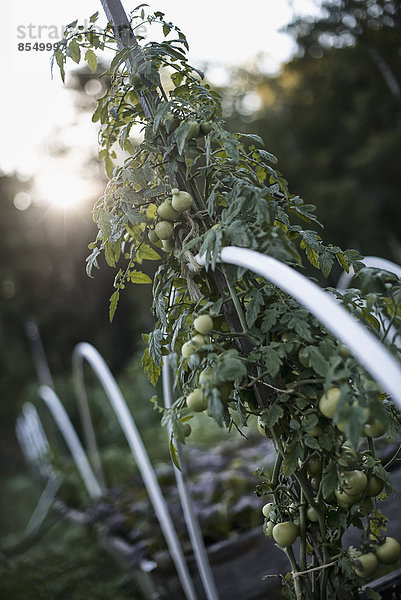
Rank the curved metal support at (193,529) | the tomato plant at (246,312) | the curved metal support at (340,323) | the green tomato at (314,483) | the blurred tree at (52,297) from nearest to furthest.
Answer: the curved metal support at (340,323)
the tomato plant at (246,312)
the green tomato at (314,483)
the curved metal support at (193,529)
the blurred tree at (52,297)

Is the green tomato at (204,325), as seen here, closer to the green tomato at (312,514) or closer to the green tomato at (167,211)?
the green tomato at (167,211)

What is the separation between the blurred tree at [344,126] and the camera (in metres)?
6.70

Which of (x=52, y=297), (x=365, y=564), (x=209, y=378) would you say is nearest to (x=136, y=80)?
Answer: (x=209, y=378)

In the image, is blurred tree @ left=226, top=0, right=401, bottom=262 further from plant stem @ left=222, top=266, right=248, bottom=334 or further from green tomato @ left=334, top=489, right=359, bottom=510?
green tomato @ left=334, top=489, right=359, bottom=510

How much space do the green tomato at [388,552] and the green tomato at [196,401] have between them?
1.16 ft

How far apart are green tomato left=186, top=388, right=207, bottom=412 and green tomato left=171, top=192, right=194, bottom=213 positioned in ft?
1.02

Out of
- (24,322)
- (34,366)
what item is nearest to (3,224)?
(24,322)

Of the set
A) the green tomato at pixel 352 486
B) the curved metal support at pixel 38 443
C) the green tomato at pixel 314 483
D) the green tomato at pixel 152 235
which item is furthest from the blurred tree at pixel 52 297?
the green tomato at pixel 352 486

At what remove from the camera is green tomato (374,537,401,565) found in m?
0.80

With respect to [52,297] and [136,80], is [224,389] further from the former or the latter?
[52,297]

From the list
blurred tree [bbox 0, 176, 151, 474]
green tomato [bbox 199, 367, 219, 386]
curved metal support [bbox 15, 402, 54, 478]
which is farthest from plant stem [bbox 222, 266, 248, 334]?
blurred tree [bbox 0, 176, 151, 474]

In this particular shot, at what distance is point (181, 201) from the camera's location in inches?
34.7

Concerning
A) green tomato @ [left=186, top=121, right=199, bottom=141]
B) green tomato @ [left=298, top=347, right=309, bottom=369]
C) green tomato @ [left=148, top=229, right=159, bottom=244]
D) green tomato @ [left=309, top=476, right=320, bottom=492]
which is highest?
green tomato @ [left=186, top=121, right=199, bottom=141]

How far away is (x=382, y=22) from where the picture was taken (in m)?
5.57
